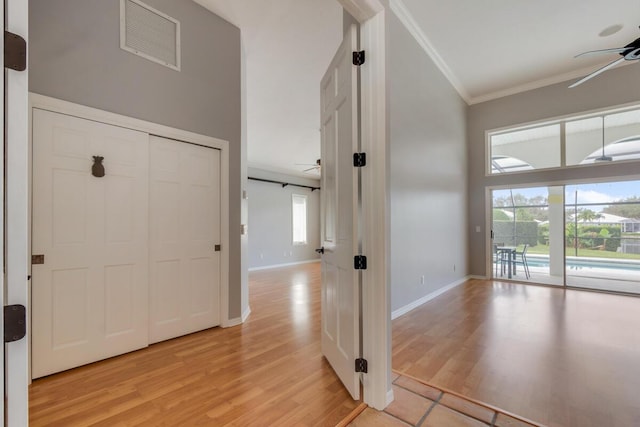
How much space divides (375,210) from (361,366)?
1058 millimetres

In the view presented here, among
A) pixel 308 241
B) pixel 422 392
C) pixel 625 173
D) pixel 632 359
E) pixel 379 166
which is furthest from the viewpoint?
pixel 308 241

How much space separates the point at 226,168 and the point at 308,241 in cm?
695

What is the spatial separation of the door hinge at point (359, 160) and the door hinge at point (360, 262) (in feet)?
2.02

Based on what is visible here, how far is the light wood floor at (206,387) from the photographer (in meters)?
1.74

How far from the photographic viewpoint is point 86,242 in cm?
240

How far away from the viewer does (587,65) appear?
4941 mm

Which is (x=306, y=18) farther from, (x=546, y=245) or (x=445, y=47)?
(x=546, y=245)

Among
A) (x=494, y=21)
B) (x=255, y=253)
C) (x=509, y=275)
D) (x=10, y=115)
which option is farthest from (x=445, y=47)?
(x=255, y=253)

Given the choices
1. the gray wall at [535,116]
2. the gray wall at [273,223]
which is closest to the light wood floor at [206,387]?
the gray wall at [535,116]

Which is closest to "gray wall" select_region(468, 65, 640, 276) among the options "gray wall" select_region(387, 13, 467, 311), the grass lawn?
"gray wall" select_region(387, 13, 467, 311)

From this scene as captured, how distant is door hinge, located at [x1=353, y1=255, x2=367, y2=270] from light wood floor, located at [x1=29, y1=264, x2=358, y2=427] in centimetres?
91

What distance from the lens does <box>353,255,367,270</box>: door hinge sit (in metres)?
1.85

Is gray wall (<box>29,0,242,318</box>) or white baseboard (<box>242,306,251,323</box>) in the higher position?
gray wall (<box>29,0,242,318</box>)

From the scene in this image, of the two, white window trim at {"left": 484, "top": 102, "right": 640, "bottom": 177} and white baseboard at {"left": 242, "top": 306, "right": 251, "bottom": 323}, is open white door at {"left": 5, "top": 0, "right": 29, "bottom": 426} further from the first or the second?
white window trim at {"left": 484, "top": 102, "right": 640, "bottom": 177}
